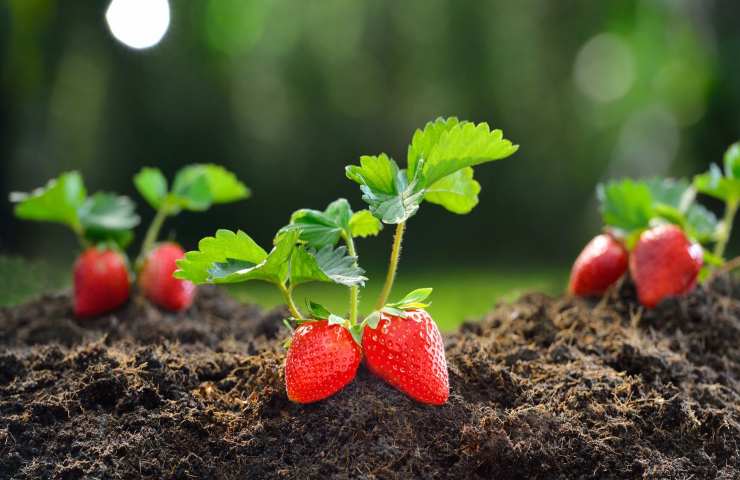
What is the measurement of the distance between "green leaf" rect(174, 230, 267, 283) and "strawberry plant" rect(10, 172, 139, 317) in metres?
0.69

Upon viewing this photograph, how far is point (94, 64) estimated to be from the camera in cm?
342

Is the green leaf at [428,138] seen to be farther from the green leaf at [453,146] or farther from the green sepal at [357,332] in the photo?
the green sepal at [357,332]

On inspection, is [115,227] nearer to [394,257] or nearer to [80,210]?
[80,210]

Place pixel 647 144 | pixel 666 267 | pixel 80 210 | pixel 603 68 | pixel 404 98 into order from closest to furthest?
pixel 666 267
pixel 80 210
pixel 647 144
pixel 404 98
pixel 603 68

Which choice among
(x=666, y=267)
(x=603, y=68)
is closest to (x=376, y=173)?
(x=666, y=267)

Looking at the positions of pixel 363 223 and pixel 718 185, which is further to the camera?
pixel 718 185

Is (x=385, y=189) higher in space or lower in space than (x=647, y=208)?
higher

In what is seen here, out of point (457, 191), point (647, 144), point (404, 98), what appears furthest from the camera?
point (404, 98)

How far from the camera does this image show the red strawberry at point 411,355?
3.25ft

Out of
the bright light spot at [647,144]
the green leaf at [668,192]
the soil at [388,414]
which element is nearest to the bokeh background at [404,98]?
the bright light spot at [647,144]

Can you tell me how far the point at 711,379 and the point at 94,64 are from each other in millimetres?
2880

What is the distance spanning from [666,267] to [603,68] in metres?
2.56

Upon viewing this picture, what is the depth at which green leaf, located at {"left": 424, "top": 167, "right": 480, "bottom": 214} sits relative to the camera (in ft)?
3.56

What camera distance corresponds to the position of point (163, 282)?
163 cm
